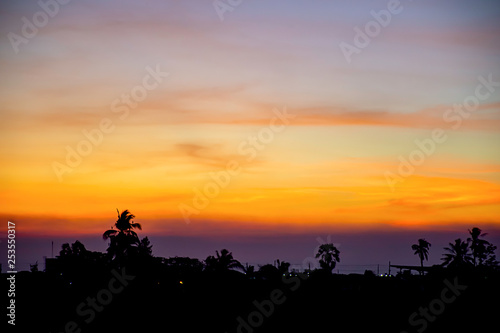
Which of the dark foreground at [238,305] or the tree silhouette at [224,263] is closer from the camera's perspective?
the dark foreground at [238,305]

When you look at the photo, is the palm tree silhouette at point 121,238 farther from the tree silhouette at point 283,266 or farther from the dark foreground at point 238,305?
the tree silhouette at point 283,266

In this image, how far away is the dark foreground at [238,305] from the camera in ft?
192

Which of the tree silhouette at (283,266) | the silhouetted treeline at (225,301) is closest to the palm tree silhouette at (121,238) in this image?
the silhouetted treeline at (225,301)

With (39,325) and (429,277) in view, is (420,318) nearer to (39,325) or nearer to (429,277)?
(429,277)

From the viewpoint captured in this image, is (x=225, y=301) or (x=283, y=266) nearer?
(x=225, y=301)

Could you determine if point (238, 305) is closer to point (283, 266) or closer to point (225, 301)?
point (225, 301)

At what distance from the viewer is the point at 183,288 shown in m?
77.2

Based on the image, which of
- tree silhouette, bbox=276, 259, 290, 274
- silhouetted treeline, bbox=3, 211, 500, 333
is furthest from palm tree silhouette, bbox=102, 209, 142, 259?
tree silhouette, bbox=276, 259, 290, 274

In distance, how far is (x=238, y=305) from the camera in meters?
67.6

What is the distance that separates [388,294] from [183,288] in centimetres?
2440

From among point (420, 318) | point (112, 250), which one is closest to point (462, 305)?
point (420, 318)

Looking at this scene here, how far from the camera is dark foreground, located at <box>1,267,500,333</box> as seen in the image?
58.6 m

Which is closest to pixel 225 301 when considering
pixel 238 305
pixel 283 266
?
pixel 238 305

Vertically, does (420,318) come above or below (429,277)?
below
